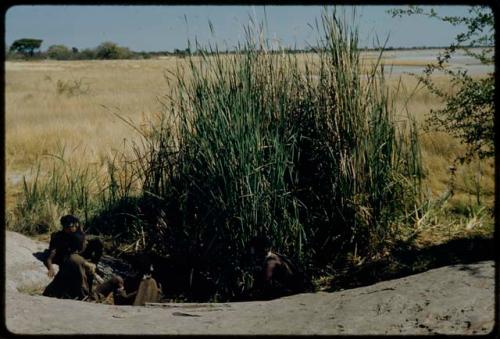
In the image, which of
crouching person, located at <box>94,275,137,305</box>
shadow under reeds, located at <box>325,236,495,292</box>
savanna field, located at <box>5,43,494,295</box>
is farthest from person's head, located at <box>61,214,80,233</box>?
shadow under reeds, located at <box>325,236,495,292</box>

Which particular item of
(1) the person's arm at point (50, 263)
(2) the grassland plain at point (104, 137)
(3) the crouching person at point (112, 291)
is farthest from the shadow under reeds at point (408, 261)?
(1) the person's arm at point (50, 263)

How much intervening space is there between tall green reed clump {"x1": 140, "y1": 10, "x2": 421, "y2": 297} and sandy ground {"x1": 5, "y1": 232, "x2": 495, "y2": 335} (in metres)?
0.83

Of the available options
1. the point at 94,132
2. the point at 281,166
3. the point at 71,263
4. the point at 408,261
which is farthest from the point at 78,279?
the point at 94,132

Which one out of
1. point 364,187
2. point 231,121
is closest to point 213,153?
point 231,121

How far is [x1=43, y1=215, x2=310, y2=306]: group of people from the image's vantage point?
4836 millimetres

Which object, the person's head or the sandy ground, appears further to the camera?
the person's head

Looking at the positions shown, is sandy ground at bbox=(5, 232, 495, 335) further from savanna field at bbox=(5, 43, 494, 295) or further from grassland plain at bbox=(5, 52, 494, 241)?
grassland plain at bbox=(5, 52, 494, 241)

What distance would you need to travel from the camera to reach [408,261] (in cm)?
510

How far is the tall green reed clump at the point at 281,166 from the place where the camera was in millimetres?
5145

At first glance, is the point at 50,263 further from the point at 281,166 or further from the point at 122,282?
the point at 281,166

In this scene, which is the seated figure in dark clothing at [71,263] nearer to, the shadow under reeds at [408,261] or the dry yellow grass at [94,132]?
the dry yellow grass at [94,132]

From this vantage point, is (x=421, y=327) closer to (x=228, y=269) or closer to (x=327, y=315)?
(x=327, y=315)

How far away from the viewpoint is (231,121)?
5344 millimetres

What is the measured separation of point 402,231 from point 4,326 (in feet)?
11.8
